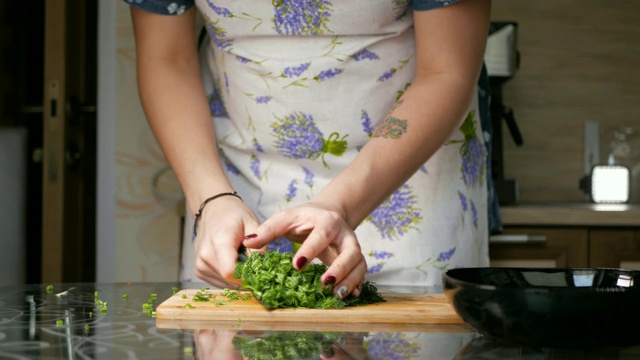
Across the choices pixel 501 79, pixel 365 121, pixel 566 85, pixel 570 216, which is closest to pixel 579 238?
pixel 570 216

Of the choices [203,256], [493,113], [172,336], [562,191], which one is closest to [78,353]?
[172,336]

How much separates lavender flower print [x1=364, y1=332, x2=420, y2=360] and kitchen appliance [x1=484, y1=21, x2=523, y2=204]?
1.50 m

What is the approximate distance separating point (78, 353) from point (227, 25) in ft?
2.43

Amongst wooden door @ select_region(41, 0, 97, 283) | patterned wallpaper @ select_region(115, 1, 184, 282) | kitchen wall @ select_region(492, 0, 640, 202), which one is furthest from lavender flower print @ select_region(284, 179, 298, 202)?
kitchen wall @ select_region(492, 0, 640, 202)

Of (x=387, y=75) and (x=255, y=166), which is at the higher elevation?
(x=387, y=75)

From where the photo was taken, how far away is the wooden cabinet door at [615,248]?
83.7 inches

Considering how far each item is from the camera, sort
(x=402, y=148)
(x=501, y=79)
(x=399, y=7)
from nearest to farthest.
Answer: (x=402, y=148) < (x=399, y=7) < (x=501, y=79)

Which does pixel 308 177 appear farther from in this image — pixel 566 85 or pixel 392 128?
pixel 566 85

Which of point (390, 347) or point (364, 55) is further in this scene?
point (364, 55)

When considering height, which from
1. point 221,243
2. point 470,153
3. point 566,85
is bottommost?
point 221,243

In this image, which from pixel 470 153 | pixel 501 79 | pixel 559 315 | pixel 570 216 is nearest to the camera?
pixel 559 315

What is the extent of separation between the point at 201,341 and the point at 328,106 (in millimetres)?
643

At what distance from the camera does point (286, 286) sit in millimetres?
933

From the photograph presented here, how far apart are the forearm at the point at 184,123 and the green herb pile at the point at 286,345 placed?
1.48 feet
